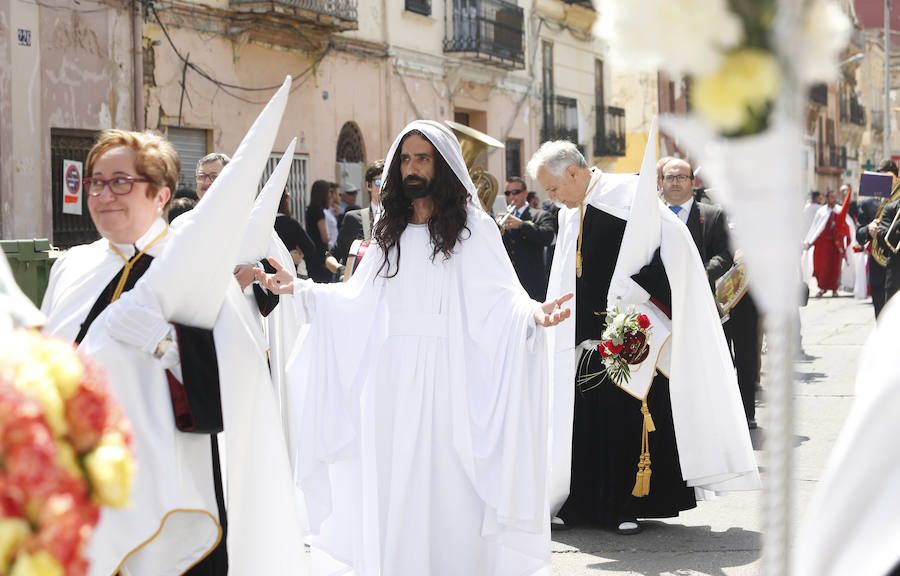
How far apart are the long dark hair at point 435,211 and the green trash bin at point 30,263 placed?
3.59 m

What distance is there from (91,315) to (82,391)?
1.99 m

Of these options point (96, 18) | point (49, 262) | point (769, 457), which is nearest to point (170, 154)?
point (769, 457)

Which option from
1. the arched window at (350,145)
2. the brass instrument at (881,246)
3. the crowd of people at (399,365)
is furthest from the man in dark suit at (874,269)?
the arched window at (350,145)

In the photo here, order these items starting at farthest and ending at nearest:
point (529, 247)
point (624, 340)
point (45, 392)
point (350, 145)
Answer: point (350, 145) < point (529, 247) < point (624, 340) < point (45, 392)

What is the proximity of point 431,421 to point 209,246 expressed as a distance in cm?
201

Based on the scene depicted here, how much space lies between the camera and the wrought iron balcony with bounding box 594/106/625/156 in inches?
1265

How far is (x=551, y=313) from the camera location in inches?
205

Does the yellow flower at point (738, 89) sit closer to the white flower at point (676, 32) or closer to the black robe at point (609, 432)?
the white flower at point (676, 32)

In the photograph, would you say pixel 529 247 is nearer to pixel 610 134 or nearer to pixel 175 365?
pixel 175 365

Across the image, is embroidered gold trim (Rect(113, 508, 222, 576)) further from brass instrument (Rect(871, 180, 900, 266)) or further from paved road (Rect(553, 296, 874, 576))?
brass instrument (Rect(871, 180, 900, 266))

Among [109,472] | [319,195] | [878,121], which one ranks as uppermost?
[878,121]

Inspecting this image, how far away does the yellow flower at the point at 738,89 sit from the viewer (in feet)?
5.73

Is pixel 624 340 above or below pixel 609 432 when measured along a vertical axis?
above

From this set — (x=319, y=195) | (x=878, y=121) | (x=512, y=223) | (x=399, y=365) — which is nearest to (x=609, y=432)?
(x=399, y=365)
